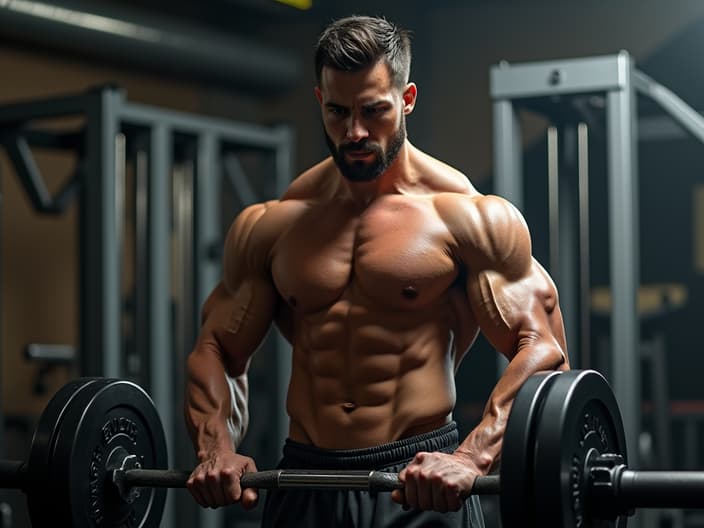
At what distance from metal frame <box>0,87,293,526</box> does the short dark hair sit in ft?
6.13

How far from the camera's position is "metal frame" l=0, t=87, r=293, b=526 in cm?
371

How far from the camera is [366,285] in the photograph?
2020mm

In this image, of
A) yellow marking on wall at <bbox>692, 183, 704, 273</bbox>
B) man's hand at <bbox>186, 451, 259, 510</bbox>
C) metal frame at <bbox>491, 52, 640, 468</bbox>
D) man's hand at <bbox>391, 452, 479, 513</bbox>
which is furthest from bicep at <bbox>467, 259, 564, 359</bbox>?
yellow marking on wall at <bbox>692, 183, 704, 273</bbox>

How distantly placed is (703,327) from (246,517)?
7.34ft

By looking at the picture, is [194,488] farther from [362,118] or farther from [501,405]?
[362,118]

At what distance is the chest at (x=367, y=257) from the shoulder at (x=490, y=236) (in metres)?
0.03

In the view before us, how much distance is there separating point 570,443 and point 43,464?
870mm

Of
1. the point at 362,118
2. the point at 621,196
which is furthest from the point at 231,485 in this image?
the point at 621,196

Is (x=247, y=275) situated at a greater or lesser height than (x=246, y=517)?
greater

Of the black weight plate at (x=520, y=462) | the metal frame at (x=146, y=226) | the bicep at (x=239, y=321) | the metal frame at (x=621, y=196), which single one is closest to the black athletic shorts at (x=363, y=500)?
the bicep at (x=239, y=321)

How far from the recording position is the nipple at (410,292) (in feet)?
6.51

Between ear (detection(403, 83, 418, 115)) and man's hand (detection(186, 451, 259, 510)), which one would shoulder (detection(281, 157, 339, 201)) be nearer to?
ear (detection(403, 83, 418, 115))

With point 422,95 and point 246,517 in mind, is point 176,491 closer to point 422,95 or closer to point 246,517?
point 246,517

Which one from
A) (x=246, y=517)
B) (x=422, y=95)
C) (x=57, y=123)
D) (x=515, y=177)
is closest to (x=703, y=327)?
(x=422, y=95)
